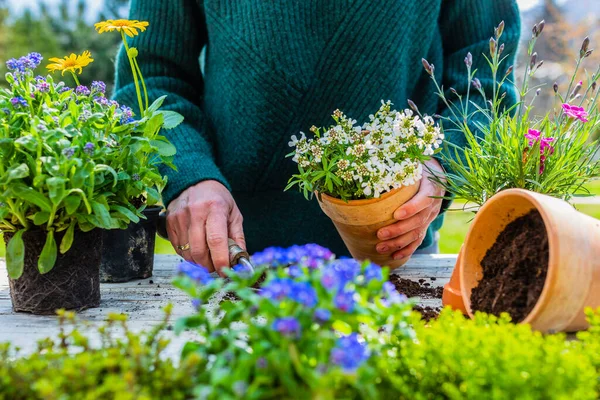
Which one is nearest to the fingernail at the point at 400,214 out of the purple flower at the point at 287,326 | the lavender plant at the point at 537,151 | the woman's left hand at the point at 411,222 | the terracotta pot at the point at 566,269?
Result: the woman's left hand at the point at 411,222

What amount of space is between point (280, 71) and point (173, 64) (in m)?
0.41

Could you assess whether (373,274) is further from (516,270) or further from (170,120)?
(170,120)

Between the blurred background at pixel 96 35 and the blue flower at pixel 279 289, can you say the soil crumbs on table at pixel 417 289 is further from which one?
the blurred background at pixel 96 35

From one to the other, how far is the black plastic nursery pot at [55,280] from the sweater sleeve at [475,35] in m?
1.19

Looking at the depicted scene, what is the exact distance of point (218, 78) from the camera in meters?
1.85

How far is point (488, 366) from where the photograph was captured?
62cm

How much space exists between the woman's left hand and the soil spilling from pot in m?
0.27

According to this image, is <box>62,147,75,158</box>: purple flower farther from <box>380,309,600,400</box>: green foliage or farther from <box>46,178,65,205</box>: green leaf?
<box>380,309,600,400</box>: green foliage

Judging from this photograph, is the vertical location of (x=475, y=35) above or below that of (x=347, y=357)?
above

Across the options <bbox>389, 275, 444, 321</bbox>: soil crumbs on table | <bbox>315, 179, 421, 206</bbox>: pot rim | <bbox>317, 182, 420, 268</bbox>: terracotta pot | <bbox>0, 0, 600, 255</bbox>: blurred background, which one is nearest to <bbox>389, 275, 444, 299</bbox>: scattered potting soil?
<bbox>389, 275, 444, 321</bbox>: soil crumbs on table

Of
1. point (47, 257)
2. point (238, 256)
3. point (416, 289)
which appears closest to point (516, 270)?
point (416, 289)

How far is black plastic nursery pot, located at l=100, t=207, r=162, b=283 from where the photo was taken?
1.42m

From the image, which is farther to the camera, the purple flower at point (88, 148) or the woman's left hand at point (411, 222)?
the woman's left hand at point (411, 222)

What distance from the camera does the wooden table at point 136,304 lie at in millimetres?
1033
